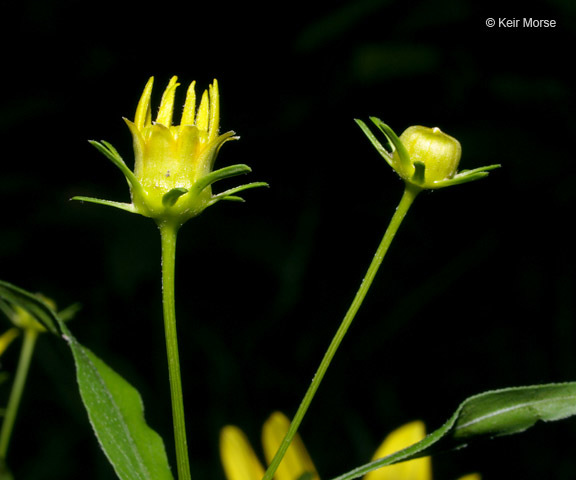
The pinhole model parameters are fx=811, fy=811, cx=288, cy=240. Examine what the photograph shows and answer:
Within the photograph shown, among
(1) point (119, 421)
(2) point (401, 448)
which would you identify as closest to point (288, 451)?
(2) point (401, 448)

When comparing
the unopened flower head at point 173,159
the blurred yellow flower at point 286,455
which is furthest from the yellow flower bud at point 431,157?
the blurred yellow flower at point 286,455

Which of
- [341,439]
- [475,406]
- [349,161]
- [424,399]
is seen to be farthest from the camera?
[349,161]

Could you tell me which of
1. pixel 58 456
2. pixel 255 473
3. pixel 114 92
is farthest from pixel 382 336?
pixel 255 473

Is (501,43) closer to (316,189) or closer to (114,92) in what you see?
(316,189)

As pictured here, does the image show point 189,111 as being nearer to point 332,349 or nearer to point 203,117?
point 203,117

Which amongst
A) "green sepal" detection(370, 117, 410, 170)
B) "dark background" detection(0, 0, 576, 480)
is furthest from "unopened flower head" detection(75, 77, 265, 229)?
"dark background" detection(0, 0, 576, 480)

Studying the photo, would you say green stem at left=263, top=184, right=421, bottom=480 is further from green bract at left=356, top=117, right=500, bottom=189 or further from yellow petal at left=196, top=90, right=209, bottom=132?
yellow petal at left=196, top=90, right=209, bottom=132

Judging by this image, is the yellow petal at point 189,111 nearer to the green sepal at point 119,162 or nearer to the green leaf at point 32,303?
the green sepal at point 119,162
